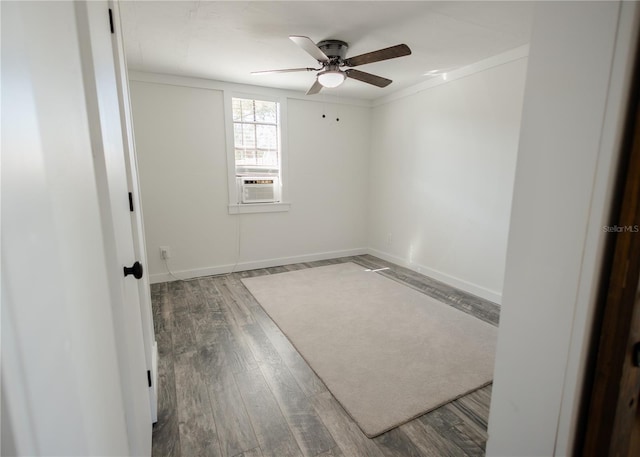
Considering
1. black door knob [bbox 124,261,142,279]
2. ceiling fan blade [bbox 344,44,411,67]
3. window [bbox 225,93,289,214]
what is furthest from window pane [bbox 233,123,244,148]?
black door knob [bbox 124,261,142,279]

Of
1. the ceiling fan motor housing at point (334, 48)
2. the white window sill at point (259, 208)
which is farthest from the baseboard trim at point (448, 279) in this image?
the ceiling fan motor housing at point (334, 48)

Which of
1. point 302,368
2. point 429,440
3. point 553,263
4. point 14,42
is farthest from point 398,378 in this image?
point 14,42

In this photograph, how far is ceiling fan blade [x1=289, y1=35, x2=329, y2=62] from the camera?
1.93 m

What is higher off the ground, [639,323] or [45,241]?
[45,241]

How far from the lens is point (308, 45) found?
2.06 m

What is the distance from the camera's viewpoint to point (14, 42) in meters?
0.35

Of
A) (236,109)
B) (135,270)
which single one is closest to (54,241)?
(135,270)

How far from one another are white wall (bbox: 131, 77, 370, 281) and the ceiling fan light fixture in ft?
5.26

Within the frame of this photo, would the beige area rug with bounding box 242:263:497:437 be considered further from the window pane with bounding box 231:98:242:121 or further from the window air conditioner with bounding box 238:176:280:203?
the window pane with bounding box 231:98:242:121

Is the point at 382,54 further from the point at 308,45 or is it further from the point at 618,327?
the point at 618,327

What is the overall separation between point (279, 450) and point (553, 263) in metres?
1.39

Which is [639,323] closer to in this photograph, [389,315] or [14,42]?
[14,42]

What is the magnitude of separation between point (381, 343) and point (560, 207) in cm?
191

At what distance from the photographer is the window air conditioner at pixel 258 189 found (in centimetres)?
393
